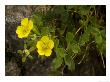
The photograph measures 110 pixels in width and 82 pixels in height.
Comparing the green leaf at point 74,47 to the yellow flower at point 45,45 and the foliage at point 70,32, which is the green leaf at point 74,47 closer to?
the foliage at point 70,32

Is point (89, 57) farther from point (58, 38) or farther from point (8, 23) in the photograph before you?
point (8, 23)

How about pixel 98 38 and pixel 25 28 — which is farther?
pixel 25 28

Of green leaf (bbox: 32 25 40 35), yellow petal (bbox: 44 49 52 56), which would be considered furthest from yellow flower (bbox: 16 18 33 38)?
yellow petal (bbox: 44 49 52 56)

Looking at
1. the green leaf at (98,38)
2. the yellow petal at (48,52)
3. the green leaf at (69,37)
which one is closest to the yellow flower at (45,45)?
the yellow petal at (48,52)

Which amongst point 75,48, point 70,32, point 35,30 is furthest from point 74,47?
point 35,30

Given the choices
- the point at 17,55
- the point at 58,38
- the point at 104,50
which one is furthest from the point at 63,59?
the point at 17,55

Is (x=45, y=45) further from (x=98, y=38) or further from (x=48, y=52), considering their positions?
(x=98, y=38)
